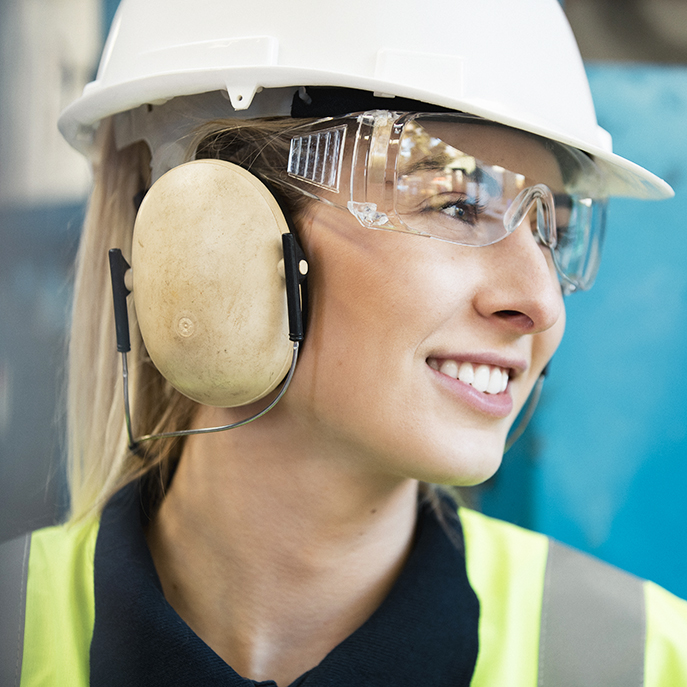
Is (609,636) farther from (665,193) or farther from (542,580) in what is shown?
(665,193)

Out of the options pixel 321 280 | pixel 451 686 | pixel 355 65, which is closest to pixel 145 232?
pixel 321 280

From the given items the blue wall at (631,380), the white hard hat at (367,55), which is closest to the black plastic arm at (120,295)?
the white hard hat at (367,55)

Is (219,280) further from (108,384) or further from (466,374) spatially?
(108,384)

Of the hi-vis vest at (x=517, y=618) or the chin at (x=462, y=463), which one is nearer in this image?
the chin at (x=462, y=463)

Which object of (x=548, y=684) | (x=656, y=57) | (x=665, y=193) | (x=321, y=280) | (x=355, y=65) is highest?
(x=656, y=57)

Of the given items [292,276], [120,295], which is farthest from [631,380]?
[120,295]

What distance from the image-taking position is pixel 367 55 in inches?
32.9

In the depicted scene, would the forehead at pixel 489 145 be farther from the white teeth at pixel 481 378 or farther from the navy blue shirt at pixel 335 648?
the navy blue shirt at pixel 335 648

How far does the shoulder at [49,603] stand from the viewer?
97 cm

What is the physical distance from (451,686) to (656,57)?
4.32 ft

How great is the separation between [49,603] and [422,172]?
875mm

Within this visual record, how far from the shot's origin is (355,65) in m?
0.84

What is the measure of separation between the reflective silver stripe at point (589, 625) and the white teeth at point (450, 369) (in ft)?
1.70

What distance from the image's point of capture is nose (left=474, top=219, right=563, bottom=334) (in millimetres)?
866
